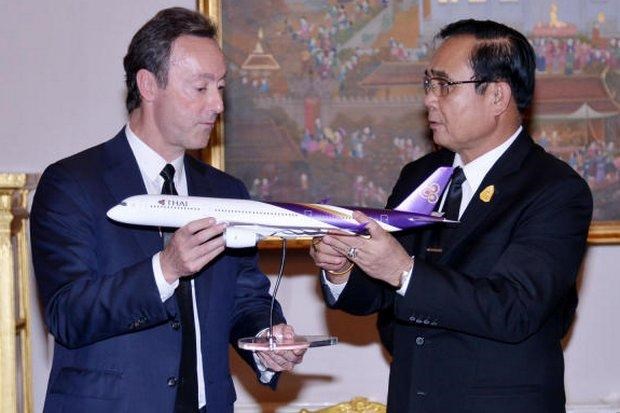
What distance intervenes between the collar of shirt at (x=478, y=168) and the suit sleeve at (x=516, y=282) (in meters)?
0.22

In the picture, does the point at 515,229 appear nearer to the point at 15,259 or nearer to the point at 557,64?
the point at 557,64

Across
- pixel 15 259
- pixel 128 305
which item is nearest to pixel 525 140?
pixel 128 305

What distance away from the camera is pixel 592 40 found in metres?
4.82

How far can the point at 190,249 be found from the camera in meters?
2.87

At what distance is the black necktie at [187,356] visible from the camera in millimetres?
3098

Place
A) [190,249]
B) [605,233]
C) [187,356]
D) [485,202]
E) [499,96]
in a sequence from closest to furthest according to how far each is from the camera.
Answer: [190,249] → [187,356] → [485,202] → [499,96] → [605,233]

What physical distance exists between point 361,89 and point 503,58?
1.51m

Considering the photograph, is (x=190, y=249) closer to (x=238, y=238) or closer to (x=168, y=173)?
(x=238, y=238)

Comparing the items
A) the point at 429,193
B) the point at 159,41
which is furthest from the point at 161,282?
the point at 429,193

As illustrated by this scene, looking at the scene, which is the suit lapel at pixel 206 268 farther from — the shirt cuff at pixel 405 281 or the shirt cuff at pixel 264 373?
the shirt cuff at pixel 405 281

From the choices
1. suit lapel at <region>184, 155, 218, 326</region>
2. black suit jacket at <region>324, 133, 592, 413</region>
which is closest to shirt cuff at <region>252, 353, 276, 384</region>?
suit lapel at <region>184, 155, 218, 326</region>

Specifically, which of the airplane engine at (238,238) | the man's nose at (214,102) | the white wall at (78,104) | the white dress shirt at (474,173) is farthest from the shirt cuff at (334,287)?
the white wall at (78,104)

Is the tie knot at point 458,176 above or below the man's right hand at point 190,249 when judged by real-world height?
above

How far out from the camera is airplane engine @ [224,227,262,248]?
9.82 ft
